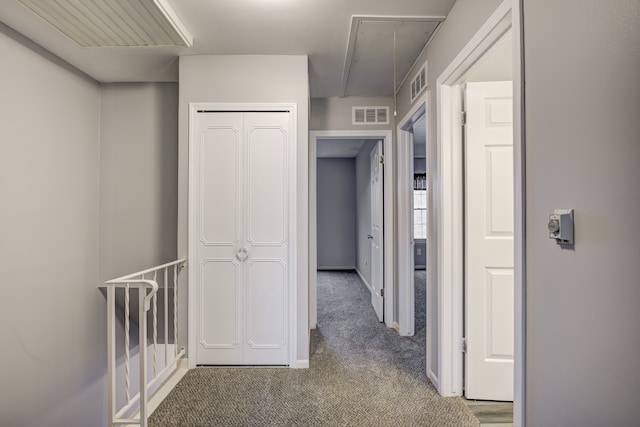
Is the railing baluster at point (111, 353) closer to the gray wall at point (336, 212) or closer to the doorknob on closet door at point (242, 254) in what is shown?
the doorknob on closet door at point (242, 254)

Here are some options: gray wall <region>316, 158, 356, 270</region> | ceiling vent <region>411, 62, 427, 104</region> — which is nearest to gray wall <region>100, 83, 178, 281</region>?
ceiling vent <region>411, 62, 427, 104</region>

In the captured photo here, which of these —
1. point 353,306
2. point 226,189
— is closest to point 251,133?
point 226,189

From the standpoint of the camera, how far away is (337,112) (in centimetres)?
338

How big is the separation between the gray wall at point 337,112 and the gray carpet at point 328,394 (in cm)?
217

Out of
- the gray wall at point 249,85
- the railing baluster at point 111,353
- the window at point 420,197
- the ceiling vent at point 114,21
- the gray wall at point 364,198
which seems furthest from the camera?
the window at point 420,197

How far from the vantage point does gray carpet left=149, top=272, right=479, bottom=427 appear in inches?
72.9

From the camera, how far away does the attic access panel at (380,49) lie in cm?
208

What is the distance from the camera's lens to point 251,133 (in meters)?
2.51

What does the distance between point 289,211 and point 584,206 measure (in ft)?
6.12

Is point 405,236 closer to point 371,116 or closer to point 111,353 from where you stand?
point 371,116

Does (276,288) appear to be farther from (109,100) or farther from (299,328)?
(109,100)

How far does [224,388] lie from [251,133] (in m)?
1.87

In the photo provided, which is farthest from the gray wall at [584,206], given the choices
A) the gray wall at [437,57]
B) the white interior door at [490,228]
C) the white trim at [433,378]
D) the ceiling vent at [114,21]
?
the ceiling vent at [114,21]

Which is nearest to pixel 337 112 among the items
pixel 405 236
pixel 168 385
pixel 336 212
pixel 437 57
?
pixel 437 57
